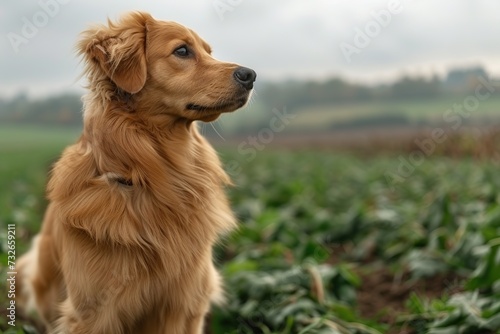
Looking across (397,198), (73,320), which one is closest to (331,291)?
(73,320)

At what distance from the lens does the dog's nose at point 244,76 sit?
3.90m

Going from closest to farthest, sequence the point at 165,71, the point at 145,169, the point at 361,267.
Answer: the point at 145,169 → the point at 165,71 → the point at 361,267

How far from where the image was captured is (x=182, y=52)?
158 inches

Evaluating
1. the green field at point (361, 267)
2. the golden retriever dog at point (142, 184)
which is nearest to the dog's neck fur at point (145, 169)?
the golden retriever dog at point (142, 184)

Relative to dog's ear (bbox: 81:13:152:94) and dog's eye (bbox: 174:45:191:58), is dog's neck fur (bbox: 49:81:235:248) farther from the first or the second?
dog's eye (bbox: 174:45:191:58)

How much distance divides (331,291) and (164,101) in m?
2.66

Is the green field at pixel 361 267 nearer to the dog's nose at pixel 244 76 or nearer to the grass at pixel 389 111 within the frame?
the dog's nose at pixel 244 76

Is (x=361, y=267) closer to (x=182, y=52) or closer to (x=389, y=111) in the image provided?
(x=182, y=52)

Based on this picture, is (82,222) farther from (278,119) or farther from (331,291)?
(278,119)

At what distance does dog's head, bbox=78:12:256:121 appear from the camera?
3.89 meters

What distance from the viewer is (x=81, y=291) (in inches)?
148

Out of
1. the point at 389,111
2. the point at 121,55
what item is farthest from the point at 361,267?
the point at 389,111

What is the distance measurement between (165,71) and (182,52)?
0.16 m

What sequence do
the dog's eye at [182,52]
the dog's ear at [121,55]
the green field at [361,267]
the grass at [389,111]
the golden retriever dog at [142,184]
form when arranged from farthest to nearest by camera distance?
1. the grass at [389,111]
2. the green field at [361,267]
3. the dog's eye at [182,52]
4. the dog's ear at [121,55]
5. the golden retriever dog at [142,184]
